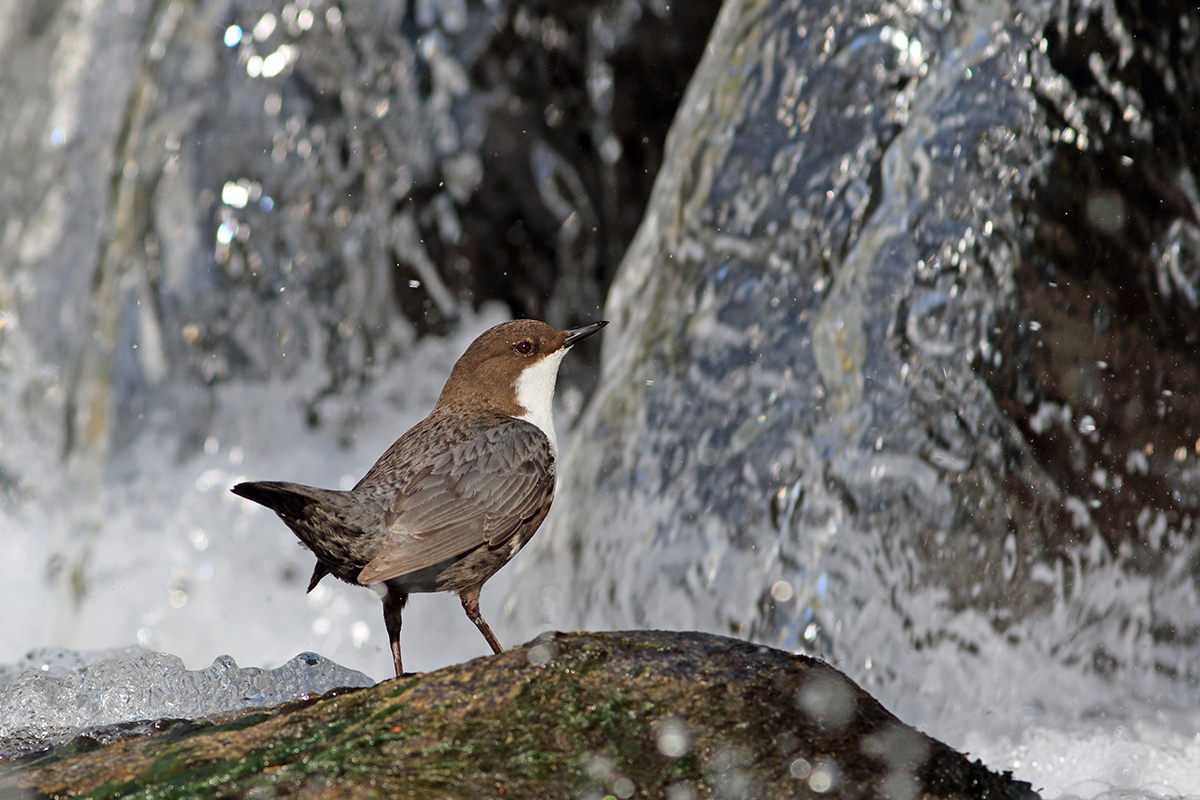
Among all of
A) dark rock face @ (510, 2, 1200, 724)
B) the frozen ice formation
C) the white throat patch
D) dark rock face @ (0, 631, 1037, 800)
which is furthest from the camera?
dark rock face @ (510, 2, 1200, 724)

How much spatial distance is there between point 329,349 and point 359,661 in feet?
5.80

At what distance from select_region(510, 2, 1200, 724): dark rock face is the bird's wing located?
1527mm

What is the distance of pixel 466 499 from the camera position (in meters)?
2.83

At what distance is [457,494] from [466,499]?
3cm

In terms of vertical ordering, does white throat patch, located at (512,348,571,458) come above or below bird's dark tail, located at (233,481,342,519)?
above

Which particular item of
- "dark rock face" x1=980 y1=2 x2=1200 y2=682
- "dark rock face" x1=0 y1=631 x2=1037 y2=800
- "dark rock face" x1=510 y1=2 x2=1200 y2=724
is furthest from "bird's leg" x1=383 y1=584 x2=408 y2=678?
"dark rock face" x1=980 y1=2 x2=1200 y2=682

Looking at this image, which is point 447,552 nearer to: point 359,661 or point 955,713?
point 955,713

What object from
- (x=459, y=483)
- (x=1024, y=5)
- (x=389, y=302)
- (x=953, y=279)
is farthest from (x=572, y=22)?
(x=459, y=483)

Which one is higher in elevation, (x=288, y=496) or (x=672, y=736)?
(x=288, y=496)

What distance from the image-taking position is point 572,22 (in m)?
6.30

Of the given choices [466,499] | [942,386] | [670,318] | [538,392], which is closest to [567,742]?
[466,499]

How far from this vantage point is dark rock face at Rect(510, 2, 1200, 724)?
4.07 metres

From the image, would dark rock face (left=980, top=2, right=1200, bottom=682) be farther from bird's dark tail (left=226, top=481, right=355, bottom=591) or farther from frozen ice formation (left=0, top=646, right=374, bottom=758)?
frozen ice formation (left=0, top=646, right=374, bottom=758)

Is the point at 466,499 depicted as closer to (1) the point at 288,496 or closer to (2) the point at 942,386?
(1) the point at 288,496
